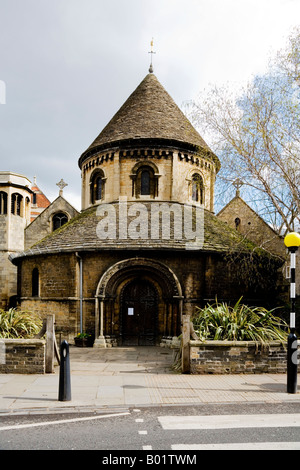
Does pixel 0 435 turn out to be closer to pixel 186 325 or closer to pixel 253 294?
pixel 186 325

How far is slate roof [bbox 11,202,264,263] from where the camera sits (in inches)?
650

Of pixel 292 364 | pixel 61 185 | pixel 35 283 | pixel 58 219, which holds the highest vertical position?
pixel 61 185

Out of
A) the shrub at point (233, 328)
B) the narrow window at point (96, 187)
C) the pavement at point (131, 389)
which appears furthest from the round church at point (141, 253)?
the pavement at point (131, 389)

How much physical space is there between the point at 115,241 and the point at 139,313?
3191mm

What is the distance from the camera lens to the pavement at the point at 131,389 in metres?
7.35

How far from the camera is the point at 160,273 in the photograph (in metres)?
16.7

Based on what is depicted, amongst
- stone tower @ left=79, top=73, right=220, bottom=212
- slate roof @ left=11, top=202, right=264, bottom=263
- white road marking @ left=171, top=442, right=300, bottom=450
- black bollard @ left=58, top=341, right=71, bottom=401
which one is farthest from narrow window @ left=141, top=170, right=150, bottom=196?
white road marking @ left=171, top=442, right=300, bottom=450

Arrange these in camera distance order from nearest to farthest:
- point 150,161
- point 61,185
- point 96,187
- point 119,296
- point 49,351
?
point 49,351, point 119,296, point 150,161, point 96,187, point 61,185

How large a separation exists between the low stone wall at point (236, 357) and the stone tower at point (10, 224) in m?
19.5

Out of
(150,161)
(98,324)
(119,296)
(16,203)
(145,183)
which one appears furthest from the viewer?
(16,203)

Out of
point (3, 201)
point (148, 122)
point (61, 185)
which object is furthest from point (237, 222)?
point (3, 201)

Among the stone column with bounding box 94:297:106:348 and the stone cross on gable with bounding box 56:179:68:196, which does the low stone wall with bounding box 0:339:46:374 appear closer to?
the stone column with bounding box 94:297:106:348

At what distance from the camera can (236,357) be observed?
32.9 feet

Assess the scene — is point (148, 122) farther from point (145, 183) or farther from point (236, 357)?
point (236, 357)
